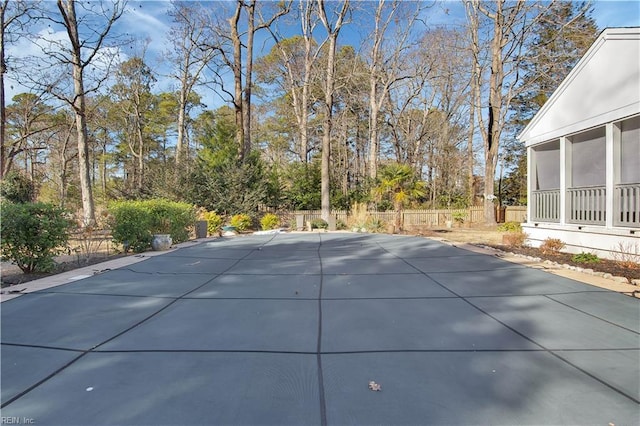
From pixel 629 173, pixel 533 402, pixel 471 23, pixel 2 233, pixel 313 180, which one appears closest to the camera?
pixel 533 402

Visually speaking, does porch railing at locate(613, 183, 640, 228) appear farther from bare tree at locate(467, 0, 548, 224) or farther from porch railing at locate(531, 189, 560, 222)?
bare tree at locate(467, 0, 548, 224)

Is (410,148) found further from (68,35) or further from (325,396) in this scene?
(325,396)

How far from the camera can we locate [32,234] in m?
5.14

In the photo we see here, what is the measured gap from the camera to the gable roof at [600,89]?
247 inches

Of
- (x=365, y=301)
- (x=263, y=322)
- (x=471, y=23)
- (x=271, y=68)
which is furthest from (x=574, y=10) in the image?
(x=263, y=322)

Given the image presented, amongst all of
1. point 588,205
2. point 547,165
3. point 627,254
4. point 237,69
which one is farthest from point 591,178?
point 237,69

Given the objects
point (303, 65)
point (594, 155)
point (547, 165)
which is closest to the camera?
point (594, 155)

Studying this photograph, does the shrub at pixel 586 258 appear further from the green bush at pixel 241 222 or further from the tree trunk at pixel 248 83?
the tree trunk at pixel 248 83

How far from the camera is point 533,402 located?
1913mm

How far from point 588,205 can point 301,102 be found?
19730 mm

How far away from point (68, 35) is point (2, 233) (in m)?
11.9

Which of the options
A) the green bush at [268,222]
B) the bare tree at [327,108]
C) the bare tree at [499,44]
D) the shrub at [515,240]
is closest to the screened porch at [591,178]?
the shrub at [515,240]

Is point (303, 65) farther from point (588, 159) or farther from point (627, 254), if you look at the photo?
point (627, 254)

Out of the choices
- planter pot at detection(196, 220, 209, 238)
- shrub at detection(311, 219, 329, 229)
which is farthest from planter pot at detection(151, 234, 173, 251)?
shrub at detection(311, 219, 329, 229)
